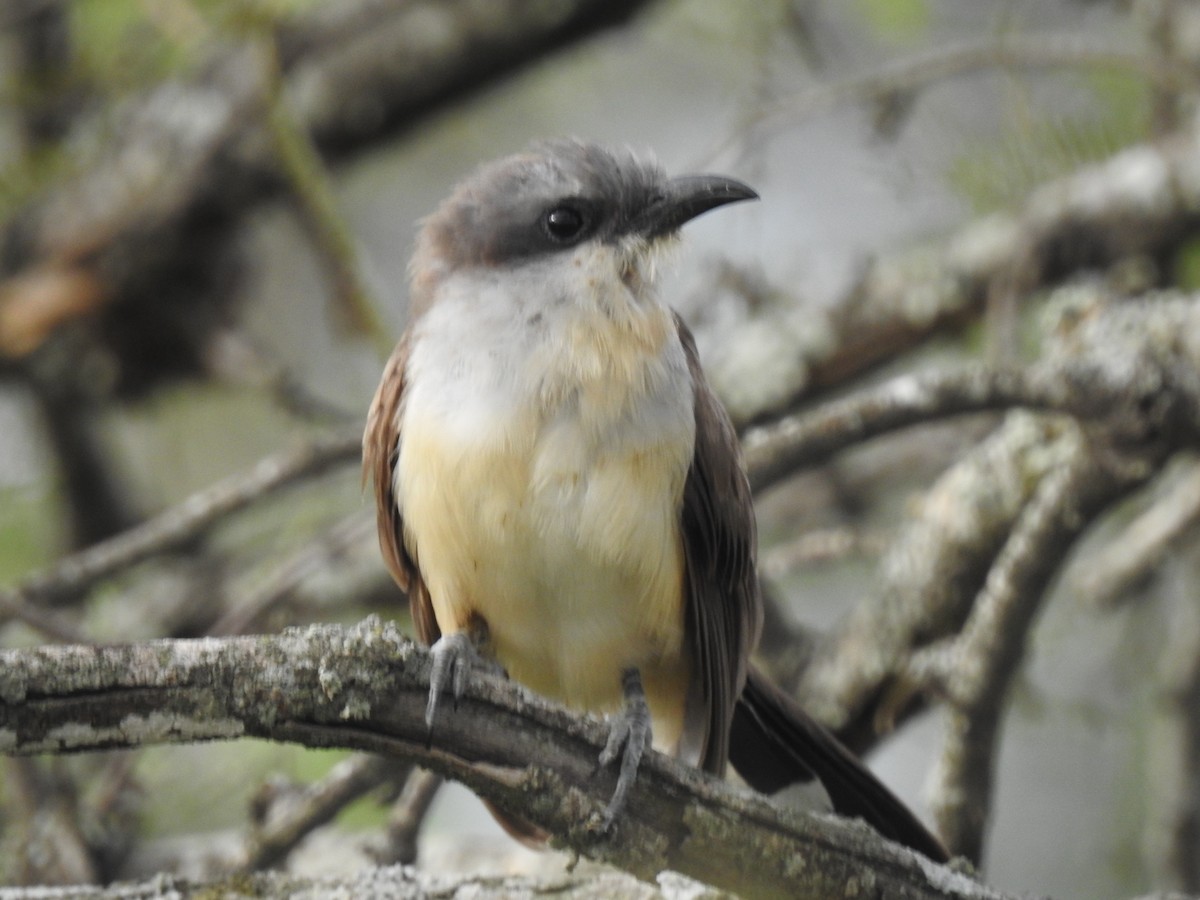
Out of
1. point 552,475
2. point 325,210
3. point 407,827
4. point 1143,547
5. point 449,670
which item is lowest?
point 449,670

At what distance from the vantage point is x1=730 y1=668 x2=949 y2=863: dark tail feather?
305 centimetres

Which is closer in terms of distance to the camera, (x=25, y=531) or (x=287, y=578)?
(x=287, y=578)

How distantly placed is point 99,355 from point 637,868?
4247mm

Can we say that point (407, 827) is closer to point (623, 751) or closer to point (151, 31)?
point (623, 751)

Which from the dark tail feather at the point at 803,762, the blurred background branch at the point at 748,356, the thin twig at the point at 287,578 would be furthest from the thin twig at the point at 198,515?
the dark tail feather at the point at 803,762

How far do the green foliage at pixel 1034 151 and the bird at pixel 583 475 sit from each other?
69.8 inches

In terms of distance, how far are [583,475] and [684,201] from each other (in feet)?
2.52

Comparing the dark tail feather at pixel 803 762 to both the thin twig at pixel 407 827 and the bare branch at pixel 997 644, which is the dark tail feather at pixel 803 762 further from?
the thin twig at pixel 407 827

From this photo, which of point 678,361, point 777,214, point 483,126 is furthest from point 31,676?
point 777,214

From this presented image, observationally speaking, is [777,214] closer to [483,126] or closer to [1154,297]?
[483,126]

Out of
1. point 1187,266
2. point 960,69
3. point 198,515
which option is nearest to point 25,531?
point 198,515

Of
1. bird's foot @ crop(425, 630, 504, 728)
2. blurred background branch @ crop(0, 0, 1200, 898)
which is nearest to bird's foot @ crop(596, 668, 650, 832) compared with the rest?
bird's foot @ crop(425, 630, 504, 728)

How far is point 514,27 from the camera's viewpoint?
575 centimetres

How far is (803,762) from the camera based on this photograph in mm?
3193
